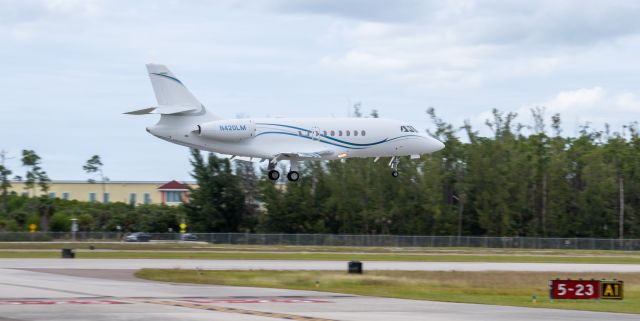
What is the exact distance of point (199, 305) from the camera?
34.3 m

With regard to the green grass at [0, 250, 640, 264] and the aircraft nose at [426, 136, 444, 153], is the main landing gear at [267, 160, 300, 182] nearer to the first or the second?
the green grass at [0, 250, 640, 264]

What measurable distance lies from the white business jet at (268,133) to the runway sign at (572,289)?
27594mm

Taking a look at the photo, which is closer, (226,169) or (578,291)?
(578,291)

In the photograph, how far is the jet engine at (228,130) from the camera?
214 feet

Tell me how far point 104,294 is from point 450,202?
3514 inches

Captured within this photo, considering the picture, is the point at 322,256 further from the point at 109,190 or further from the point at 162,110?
the point at 109,190

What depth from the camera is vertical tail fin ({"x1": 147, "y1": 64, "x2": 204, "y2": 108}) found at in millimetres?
67750

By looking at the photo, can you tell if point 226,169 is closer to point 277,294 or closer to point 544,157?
point 544,157

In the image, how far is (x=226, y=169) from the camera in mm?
128375

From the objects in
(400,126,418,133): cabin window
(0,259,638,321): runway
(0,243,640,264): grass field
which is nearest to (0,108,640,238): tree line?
(0,243,640,264): grass field

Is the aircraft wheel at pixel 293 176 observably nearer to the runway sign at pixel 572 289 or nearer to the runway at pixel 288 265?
the runway at pixel 288 265

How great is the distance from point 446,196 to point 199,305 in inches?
3636

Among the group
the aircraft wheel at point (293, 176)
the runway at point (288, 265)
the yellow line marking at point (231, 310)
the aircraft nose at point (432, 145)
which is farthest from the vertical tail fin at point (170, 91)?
the yellow line marking at point (231, 310)

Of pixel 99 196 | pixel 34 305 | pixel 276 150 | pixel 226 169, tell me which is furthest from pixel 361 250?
pixel 99 196
